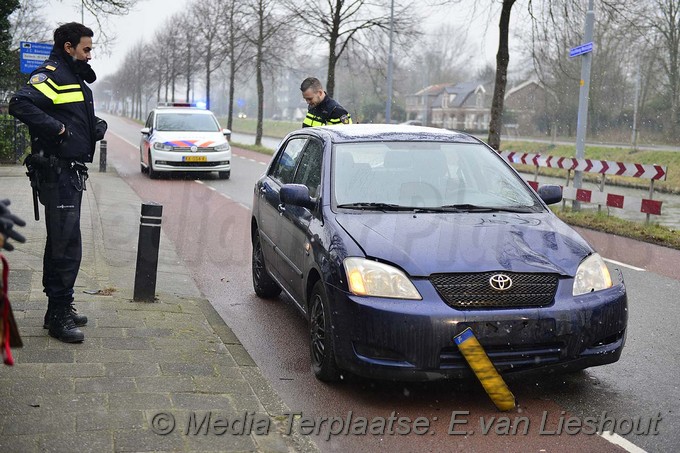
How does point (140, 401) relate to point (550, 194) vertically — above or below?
below

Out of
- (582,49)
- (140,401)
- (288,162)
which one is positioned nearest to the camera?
(140,401)

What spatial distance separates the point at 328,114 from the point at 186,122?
489 inches

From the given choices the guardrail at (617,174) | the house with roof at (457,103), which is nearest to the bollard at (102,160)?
the guardrail at (617,174)

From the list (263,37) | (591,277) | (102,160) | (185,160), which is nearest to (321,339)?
(591,277)

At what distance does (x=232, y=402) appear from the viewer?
4.39 metres

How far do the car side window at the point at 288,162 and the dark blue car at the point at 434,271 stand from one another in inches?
32.6

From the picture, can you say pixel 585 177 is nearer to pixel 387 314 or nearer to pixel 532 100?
pixel 387 314

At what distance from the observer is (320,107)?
32.6ft

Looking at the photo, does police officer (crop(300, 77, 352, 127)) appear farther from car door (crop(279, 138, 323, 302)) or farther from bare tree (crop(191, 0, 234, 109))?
bare tree (crop(191, 0, 234, 109))

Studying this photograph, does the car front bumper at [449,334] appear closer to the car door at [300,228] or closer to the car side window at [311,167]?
the car door at [300,228]

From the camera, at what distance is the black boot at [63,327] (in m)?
5.29

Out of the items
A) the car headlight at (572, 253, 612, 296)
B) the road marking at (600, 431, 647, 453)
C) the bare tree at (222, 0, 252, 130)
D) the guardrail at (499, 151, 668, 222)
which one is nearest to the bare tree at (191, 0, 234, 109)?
the bare tree at (222, 0, 252, 130)

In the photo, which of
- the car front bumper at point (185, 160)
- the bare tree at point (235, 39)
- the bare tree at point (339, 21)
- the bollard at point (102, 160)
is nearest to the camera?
the car front bumper at point (185, 160)

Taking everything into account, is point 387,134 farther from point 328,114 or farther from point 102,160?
point 102,160
